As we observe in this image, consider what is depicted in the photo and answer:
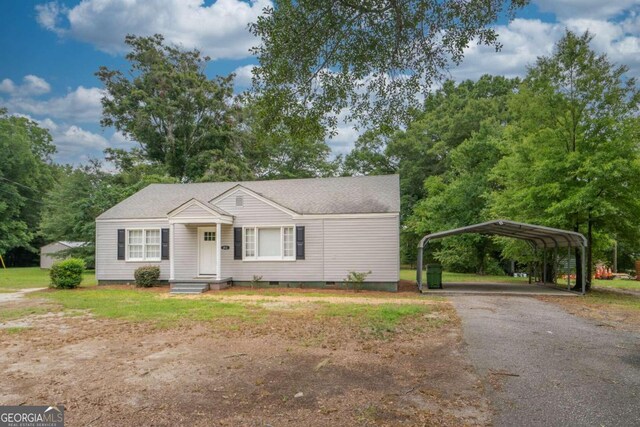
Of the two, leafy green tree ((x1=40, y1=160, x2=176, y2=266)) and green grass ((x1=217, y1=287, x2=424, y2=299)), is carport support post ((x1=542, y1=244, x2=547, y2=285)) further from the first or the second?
leafy green tree ((x1=40, y1=160, x2=176, y2=266))

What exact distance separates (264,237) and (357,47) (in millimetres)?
11480

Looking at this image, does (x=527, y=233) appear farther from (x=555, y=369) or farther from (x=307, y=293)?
(x=555, y=369)

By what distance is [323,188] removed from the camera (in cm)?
1989

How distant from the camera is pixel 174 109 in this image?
120ft

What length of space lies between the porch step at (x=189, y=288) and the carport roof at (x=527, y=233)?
8.32 meters

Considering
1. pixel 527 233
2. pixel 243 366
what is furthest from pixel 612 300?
pixel 243 366

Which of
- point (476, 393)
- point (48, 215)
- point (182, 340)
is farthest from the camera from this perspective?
point (48, 215)

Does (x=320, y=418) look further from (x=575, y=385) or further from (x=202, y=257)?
(x=202, y=257)

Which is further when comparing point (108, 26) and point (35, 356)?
point (108, 26)

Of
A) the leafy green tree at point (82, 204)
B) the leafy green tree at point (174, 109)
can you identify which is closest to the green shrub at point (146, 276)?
the leafy green tree at point (82, 204)

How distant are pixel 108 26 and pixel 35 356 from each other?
232 inches

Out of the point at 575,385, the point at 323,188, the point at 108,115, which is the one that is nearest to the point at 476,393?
the point at 575,385

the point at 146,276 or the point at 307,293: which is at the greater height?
the point at 146,276

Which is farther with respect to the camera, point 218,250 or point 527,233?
point 527,233
